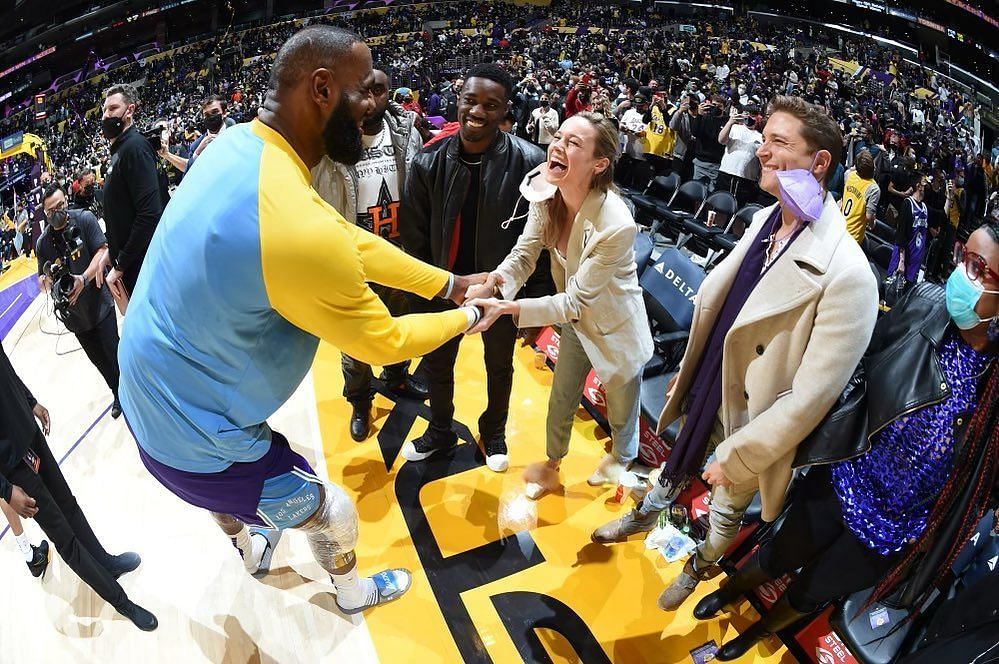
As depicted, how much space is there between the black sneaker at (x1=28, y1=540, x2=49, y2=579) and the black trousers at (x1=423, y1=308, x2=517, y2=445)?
180 cm

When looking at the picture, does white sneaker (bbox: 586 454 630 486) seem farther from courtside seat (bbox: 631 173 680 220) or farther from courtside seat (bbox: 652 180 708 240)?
courtside seat (bbox: 631 173 680 220)

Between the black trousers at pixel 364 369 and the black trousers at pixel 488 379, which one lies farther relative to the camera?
the black trousers at pixel 364 369

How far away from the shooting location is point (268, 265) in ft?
A: 5.01

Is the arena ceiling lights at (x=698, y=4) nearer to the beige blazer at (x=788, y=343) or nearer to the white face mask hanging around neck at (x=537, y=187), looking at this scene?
the white face mask hanging around neck at (x=537, y=187)

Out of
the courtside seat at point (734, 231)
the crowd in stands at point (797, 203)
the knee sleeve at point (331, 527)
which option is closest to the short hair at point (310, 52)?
the crowd in stands at point (797, 203)

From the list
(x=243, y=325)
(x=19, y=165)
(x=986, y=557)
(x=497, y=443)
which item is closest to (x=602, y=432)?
(x=497, y=443)

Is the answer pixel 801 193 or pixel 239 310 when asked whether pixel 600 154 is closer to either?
pixel 801 193

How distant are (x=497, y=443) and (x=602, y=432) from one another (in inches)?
25.6

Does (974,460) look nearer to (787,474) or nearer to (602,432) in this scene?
(787,474)

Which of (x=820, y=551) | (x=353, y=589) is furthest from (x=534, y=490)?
(x=820, y=551)

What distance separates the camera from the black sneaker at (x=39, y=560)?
2746 millimetres

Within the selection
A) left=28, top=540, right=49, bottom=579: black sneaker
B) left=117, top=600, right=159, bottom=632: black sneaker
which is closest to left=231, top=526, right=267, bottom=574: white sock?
left=117, top=600, right=159, bottom=632: black sneaker

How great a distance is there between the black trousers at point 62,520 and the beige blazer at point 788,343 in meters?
2.36

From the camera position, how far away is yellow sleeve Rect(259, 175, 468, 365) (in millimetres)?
1511
